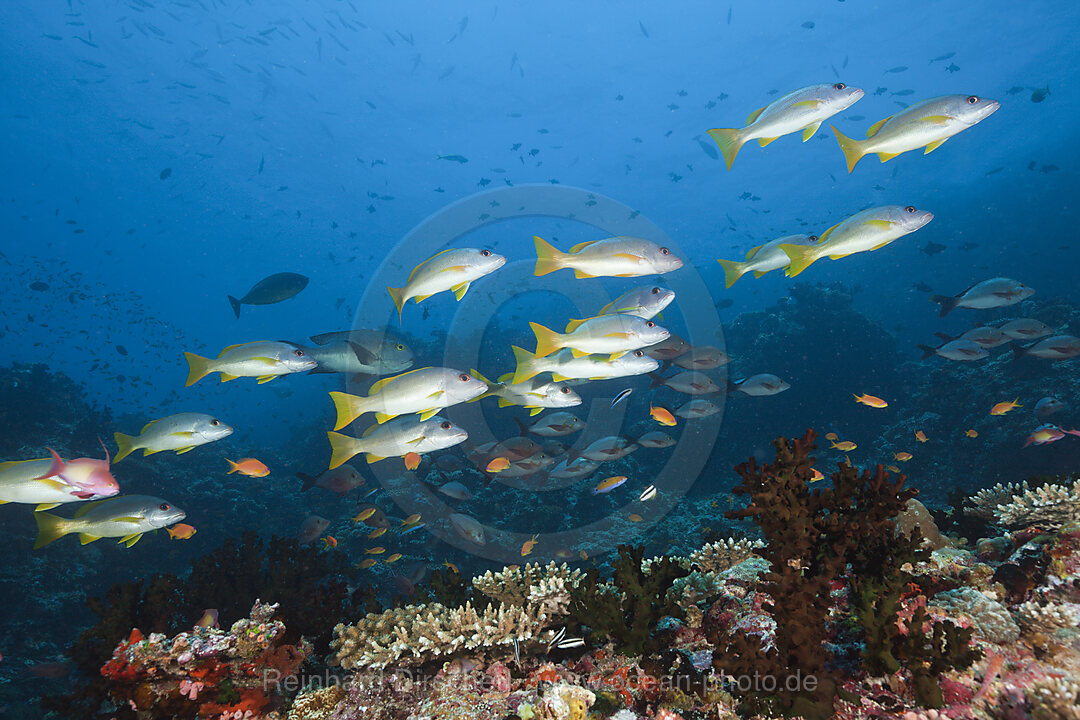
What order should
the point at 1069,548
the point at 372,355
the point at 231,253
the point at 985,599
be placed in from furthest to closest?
the point at 231,253 → the point at 372,355 → the point at 1069,548 → the point at 985,599

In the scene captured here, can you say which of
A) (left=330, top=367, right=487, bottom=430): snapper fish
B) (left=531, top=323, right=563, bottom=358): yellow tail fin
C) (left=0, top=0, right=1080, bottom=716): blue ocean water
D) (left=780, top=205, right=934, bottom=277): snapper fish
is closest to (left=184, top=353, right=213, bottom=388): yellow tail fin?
(left=330, top=367, right=487, bottom=430): snapper fish

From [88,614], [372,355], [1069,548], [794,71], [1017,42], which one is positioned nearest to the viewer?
[1069,548]

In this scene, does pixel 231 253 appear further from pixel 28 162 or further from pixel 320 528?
pixel 320 528

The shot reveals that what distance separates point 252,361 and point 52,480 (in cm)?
181

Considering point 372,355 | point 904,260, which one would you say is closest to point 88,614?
point 372,355

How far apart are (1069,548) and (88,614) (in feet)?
51.2

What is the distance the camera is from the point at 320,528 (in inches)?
300

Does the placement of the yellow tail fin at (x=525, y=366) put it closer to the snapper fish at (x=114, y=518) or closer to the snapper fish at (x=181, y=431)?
the snapper fish at (x=181, y=431)

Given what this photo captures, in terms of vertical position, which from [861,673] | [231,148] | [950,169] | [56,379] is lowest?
[950,169]

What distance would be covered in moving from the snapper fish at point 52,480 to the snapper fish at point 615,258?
431 centimetres

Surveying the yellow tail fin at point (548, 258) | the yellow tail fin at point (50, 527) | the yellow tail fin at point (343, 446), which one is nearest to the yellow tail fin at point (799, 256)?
the yellow tail fin at point (548, 258)

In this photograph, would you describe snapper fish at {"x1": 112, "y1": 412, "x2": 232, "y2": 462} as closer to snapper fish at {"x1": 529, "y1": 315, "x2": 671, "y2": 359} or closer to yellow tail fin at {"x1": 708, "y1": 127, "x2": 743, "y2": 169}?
snapper fish at {"x1": 529, "y1": 315, "x2": 671, "y2": 359}

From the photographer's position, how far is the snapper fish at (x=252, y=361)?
4715 mm

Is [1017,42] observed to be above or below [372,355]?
above
